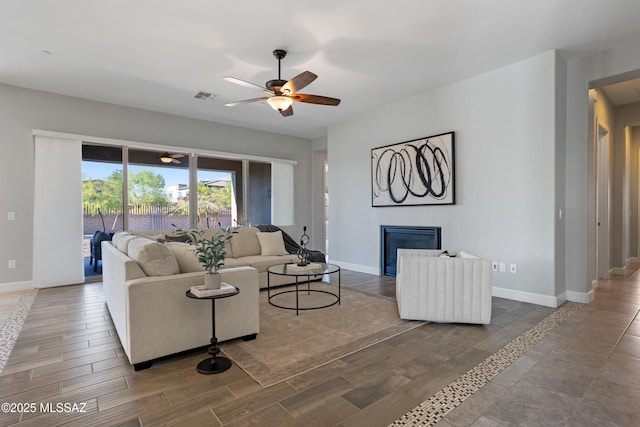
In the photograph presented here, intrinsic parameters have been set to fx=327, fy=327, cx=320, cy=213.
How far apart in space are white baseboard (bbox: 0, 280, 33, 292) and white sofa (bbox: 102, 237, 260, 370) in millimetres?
3215

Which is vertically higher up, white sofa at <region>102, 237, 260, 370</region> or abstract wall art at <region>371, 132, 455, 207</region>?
abstract wall art at <region>371, 132, 455, 207</region>

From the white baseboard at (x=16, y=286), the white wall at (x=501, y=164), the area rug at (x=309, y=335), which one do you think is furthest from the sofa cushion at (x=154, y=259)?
the white wall at (x=501, y=164)

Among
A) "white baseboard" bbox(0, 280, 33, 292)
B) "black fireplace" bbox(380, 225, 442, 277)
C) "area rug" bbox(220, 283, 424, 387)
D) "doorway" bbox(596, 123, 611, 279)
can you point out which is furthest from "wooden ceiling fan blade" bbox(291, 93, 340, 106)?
"white baseboard" bbox(0, 280, 33, 292)

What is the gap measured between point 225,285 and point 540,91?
4.06 meters

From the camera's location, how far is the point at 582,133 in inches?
153

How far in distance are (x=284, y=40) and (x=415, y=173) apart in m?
2.75

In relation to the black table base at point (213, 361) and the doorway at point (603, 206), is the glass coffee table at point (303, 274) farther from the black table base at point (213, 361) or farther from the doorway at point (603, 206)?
the doorway at point (603, 206)

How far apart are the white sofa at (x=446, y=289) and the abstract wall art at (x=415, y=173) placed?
1744mm

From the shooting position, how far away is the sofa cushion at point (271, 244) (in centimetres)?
512

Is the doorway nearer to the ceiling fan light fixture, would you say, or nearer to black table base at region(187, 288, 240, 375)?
the ceiling fan light fixture

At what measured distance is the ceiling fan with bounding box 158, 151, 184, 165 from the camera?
19.6 feet

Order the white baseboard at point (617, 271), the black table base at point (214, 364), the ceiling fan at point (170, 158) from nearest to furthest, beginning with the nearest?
1. the black table base at point (214, 364)
2. the white baseboard at point (617, 271)
3. the ceiling fan at point (170, 158)

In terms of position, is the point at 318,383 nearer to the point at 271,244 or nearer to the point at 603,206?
the point at 271,244

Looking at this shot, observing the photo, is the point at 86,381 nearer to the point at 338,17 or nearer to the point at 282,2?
the point at 282,2
